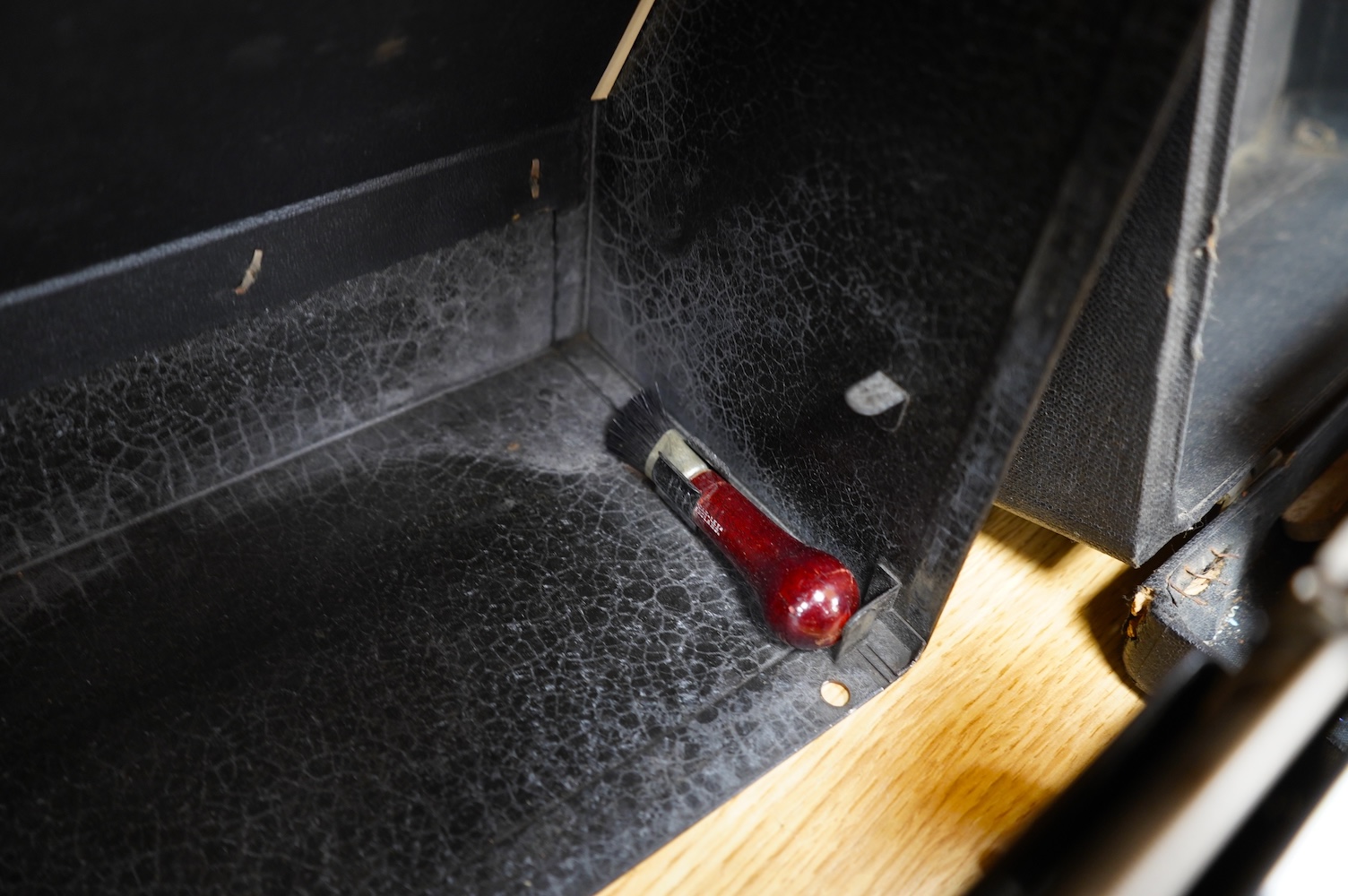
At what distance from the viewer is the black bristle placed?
0.83m

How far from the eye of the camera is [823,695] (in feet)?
2.31

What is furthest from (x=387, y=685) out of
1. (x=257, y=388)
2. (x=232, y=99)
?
(x=232, y=99)

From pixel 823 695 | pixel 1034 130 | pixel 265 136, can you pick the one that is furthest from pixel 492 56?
pixel 823 695

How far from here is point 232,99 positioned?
1.84 ft

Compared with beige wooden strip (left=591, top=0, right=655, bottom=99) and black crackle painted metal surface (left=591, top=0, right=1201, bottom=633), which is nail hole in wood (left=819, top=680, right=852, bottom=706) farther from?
beige wooden strip (left=591, top=0, right=655, bottom=99)

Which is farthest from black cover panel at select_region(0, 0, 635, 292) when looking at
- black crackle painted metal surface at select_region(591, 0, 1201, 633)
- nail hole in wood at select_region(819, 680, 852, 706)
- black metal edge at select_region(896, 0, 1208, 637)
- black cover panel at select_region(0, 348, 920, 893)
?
nail hole in wood at select_region(819, 680, 852, 706)

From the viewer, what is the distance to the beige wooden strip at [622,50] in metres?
0.71

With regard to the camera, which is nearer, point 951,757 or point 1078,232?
point 1078,232

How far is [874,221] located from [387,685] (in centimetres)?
44

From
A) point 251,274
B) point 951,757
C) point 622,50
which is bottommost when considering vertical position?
point 951,757

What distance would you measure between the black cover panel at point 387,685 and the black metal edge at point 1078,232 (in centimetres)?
18

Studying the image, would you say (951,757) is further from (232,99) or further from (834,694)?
(232,99)

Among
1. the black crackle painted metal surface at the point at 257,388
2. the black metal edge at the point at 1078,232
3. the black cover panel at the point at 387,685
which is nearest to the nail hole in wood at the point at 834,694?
the black cover panel at the point at 387,685

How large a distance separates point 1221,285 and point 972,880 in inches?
27.2
